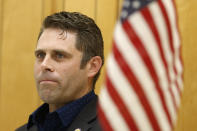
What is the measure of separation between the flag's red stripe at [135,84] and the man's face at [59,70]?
563 millimetres

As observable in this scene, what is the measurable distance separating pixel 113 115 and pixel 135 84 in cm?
9

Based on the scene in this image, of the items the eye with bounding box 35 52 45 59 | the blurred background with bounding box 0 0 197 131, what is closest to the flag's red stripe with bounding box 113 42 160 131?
the eye with bounding box 35 52 45 59

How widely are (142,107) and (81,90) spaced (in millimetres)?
640

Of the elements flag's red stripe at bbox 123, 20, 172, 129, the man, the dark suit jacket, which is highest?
flag's red stripe at bbox 123, 20, 172, 129

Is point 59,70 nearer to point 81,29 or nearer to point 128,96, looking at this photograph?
point 81,29

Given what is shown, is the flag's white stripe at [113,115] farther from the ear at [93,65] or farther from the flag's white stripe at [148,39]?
the ear at [93,65]

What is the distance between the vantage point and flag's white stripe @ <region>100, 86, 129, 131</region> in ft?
2.87

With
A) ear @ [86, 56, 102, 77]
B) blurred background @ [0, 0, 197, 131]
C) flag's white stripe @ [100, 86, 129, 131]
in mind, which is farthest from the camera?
blurred background @ [0, 0, 197, 131]

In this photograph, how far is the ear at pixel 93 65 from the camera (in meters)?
1.52

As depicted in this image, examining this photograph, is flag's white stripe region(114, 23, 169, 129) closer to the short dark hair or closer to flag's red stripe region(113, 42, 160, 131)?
flag's red stripe region(113, 42, 160, 131)

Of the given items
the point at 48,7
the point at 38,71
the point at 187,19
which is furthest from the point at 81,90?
the point at 48,7

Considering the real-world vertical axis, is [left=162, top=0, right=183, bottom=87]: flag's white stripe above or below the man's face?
above

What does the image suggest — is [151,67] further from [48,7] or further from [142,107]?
[48,7]

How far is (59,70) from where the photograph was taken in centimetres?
143
